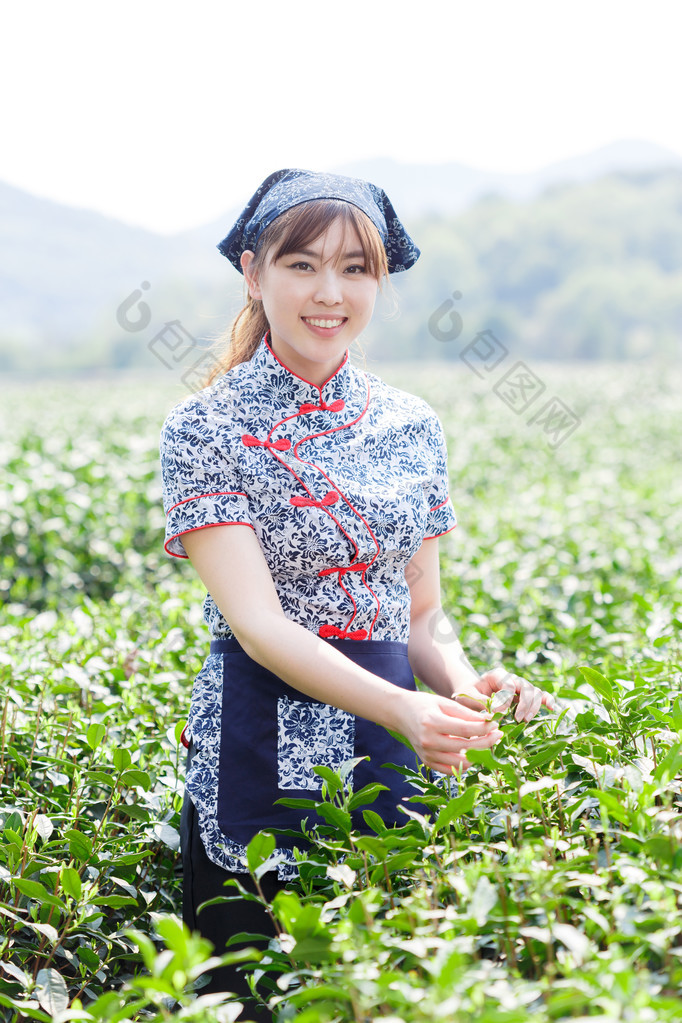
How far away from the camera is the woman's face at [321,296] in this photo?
1.56 meters

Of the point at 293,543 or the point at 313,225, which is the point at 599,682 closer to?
the point at 293,543

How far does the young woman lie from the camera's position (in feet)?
4.77

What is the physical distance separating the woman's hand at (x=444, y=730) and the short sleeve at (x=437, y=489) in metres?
0.55

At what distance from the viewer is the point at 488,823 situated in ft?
3.91

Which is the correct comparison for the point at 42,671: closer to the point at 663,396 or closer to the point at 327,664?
the point at 327,664

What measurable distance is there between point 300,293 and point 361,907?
0.99m

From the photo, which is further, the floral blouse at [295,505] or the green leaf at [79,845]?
the floral blouse at [295,505]

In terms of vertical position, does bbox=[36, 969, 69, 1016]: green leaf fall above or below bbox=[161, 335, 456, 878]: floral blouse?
below

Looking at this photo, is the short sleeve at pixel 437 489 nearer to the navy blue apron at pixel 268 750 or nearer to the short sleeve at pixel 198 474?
the navy blue apron at pixel 268 750

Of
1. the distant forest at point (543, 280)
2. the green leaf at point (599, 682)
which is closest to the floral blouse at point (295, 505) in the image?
the green leaf at point (599, 682)

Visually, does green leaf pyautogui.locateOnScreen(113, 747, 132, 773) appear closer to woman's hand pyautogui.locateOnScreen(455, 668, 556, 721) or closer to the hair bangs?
woman's hand pyautogui.locateOnScreen(455, 668, 556, 721)

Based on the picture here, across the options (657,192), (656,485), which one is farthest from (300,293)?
(657,192)

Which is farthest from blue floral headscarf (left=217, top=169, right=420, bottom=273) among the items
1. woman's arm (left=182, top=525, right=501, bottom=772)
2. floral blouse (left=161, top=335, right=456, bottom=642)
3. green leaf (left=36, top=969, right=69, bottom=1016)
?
green leaf (left=36, top=969, right=69, bottom=1016)

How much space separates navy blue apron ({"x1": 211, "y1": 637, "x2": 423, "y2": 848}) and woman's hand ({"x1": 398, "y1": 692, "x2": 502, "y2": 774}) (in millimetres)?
267
